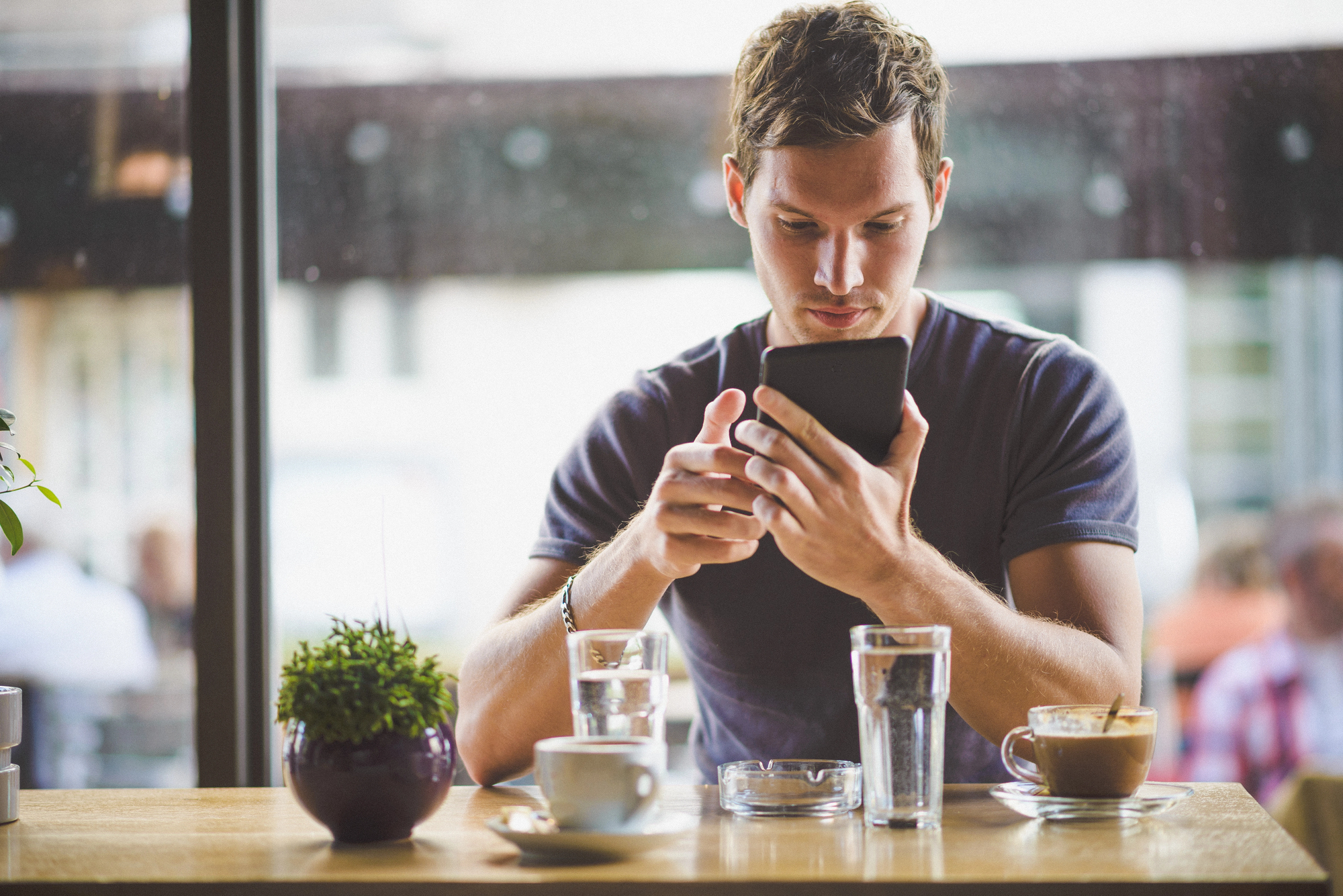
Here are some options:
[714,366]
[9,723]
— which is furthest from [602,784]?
[714,366]

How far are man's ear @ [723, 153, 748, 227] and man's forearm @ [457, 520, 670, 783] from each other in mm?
583

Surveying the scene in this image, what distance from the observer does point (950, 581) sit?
1.24m

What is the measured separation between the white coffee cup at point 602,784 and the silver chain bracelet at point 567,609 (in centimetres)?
44

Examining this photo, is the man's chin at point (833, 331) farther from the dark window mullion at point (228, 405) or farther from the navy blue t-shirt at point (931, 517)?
the dark window mullion at point (228, 405)

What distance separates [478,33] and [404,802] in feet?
6.95

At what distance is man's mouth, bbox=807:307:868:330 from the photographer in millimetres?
1506

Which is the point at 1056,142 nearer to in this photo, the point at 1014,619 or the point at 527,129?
the point at 527,129

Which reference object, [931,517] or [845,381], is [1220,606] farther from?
[845,381]

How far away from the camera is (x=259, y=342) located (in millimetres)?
2104

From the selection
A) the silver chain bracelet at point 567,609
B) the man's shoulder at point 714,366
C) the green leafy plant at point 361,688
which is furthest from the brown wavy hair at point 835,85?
the green leafy plant at point 361,688

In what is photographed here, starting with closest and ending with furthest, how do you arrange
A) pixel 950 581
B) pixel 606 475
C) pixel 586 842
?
1. pixel 586 842
2. pixel 950 581
3. pixel 606 475

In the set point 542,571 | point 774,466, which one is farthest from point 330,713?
point 542,571

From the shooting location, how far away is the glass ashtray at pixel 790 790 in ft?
3.59

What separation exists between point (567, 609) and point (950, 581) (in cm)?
45
